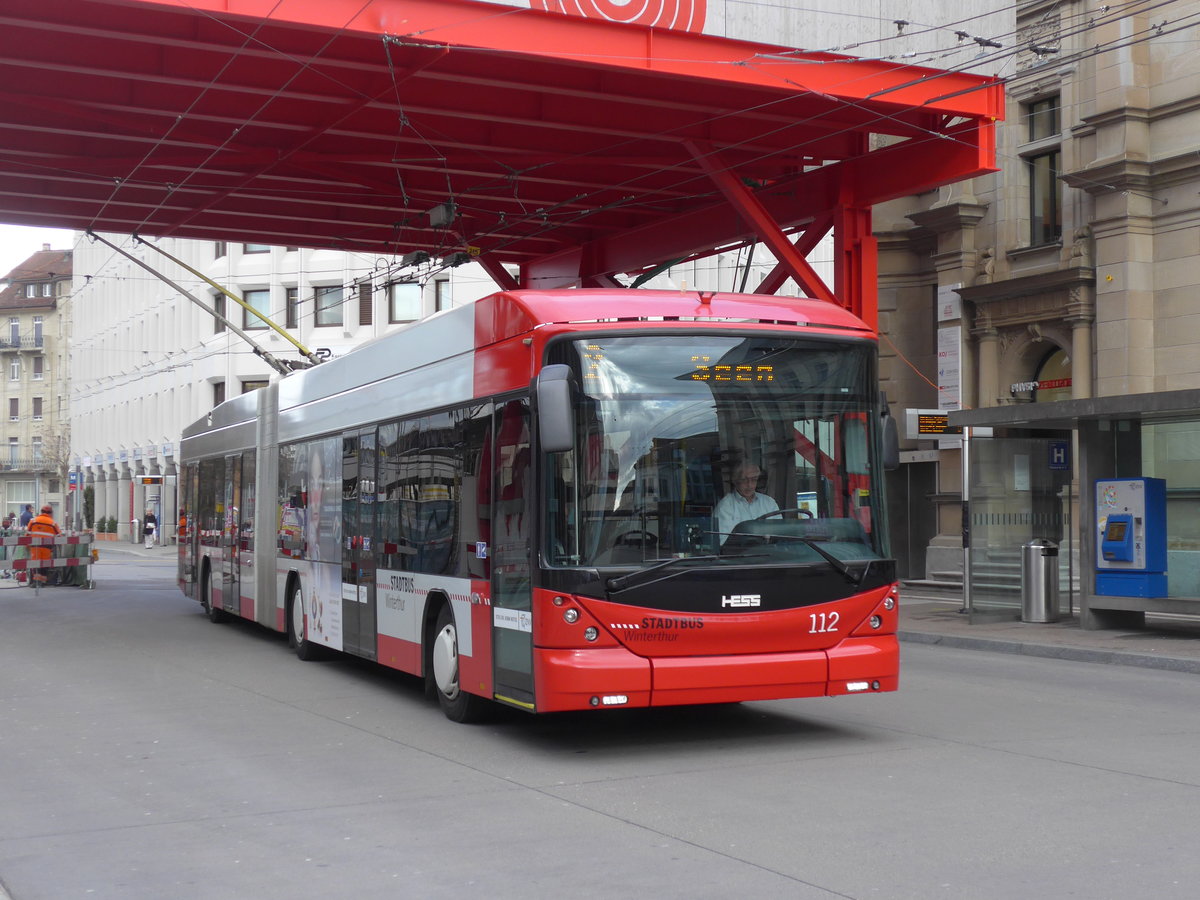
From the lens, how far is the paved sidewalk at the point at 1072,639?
15102 millimetres

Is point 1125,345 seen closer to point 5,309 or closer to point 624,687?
point 624,687

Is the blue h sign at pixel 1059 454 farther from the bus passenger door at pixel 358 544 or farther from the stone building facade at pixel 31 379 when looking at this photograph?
the stone building facade at pixel 31 379

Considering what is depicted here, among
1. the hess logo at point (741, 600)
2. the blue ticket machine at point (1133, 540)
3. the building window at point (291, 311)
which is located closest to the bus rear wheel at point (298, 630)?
the hess logo at point (741, 600)

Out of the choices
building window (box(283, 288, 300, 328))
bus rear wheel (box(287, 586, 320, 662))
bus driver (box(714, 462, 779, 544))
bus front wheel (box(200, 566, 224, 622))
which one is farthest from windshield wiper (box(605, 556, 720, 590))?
building window (box(283, 288, 300, 328))

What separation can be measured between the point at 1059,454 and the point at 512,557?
12805 mm

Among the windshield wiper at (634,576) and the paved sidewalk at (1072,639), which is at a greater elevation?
the windshield wiper at (634,576)

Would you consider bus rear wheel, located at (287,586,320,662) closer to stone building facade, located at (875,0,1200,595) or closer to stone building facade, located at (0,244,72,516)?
stone building facade, located at (875,0,1200,595)

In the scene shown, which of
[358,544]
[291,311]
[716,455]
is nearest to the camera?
[716,455]

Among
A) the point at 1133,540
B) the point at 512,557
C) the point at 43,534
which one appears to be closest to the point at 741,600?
the point at 512,557

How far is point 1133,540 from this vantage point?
57.8 feet

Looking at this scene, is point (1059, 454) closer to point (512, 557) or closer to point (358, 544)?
point (358, 544)

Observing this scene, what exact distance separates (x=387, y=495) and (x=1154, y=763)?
6.40 metres

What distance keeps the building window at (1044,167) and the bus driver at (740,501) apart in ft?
62.8

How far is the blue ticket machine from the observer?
17.5 meters
